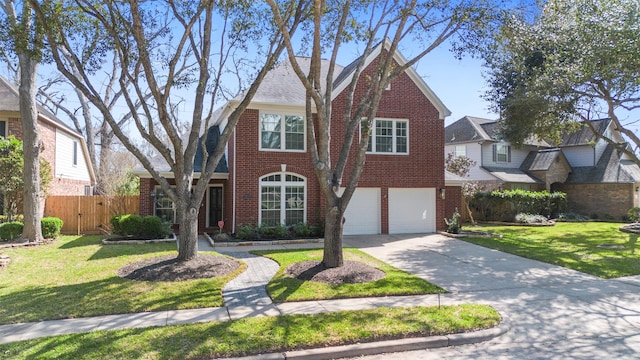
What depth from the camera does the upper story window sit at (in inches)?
1121

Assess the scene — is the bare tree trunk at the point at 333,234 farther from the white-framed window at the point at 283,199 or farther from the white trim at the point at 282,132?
the white trim at the point at 282,132

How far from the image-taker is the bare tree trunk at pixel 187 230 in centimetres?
959

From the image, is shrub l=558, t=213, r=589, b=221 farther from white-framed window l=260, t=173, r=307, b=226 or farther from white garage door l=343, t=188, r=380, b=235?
white-framed window l=260, t=173, r=307, b=226

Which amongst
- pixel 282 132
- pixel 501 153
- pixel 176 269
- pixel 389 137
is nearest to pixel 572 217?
pixel 501 153

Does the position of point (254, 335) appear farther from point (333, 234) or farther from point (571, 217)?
point (571, 217)

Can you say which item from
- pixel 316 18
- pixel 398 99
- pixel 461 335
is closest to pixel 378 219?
pixel 398 99

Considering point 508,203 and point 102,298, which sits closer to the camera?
point 102,298

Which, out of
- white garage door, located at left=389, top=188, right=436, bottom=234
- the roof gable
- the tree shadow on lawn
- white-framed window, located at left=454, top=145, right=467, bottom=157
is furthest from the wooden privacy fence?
white-framed window, located at left=454, top=145, right=467, bottom=157

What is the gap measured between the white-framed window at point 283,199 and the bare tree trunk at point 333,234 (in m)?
6.76

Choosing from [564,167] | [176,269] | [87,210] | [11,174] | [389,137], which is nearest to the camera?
[176,269]

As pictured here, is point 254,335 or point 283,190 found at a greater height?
point 283,190

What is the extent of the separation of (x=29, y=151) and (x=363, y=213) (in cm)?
1304

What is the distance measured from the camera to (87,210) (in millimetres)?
17609

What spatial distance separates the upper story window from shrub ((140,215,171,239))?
23.1 m
